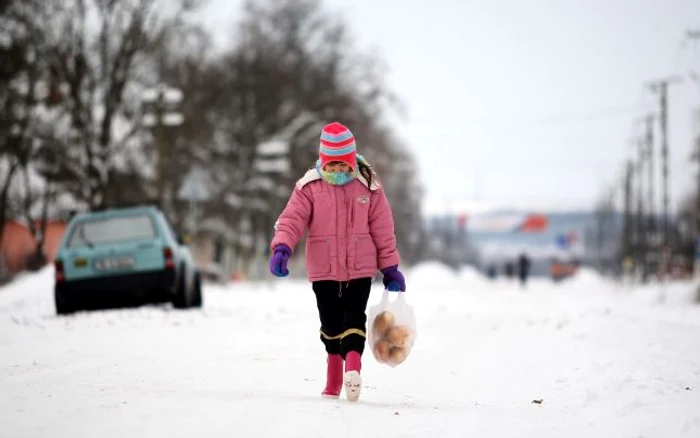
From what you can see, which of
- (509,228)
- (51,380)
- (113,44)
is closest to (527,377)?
(51,380)

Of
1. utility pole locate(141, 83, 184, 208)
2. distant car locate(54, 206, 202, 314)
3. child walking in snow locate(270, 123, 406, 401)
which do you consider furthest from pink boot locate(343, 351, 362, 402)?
utility pole locate(141, 83, 184, 208)

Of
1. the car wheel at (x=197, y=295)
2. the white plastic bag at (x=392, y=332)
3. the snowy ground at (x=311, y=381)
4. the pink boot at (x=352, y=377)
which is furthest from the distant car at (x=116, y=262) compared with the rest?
the pink boot at (x=352, y=377)

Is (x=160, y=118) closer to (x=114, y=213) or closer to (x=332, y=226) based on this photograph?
(x=114, y=213)

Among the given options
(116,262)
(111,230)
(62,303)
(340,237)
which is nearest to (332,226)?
(340,237)

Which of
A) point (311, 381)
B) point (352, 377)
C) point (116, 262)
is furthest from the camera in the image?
point (116, 262)

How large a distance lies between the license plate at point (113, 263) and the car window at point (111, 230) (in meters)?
0.36

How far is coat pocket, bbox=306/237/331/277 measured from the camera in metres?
7.01

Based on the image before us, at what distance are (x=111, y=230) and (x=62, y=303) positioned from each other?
3.89 ft

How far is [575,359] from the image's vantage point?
10.4 meters

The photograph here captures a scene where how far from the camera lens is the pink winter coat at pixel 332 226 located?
700 centimetres

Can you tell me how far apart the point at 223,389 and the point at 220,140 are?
4241cm

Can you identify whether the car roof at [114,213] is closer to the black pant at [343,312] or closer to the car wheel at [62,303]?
the car wheel at [62,303]

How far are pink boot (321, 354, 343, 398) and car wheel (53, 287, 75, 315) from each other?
27.6 feet

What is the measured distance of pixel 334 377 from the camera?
710cm
